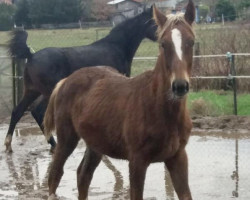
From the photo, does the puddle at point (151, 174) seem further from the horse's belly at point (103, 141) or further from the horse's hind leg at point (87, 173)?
the horse's belly at point (103, 141)

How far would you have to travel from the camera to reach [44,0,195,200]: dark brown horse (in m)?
4.21

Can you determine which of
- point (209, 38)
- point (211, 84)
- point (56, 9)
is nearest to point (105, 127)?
point (211, 84)

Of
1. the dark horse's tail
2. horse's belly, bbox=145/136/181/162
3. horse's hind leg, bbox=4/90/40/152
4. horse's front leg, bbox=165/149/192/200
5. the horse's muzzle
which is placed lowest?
horse's hind leg, bbox=4/90/40/152

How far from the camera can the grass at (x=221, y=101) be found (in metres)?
10.7

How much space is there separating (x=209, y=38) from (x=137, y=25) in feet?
14.5

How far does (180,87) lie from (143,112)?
76cm

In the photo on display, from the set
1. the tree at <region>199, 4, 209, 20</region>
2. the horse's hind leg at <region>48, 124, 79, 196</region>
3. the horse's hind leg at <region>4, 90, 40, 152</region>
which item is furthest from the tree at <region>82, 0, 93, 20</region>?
the horse's hind leg at <region>48, 124, 79, 196</region>

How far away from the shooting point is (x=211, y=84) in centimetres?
1234

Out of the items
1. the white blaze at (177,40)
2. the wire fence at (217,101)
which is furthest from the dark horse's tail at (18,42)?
the white blaze at (177,40)

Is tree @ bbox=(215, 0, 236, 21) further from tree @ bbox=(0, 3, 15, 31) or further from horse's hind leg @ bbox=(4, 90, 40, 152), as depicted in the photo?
horse's hind leg @ bbox=(4, 90, 40, 152)

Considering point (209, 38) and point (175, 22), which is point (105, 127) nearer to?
point (175, 22)

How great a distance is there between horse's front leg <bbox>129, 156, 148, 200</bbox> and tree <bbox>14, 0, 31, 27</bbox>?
21739 millimetres

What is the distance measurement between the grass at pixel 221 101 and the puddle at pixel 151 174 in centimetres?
151

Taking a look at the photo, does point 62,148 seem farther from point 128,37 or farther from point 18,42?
point 128,37
